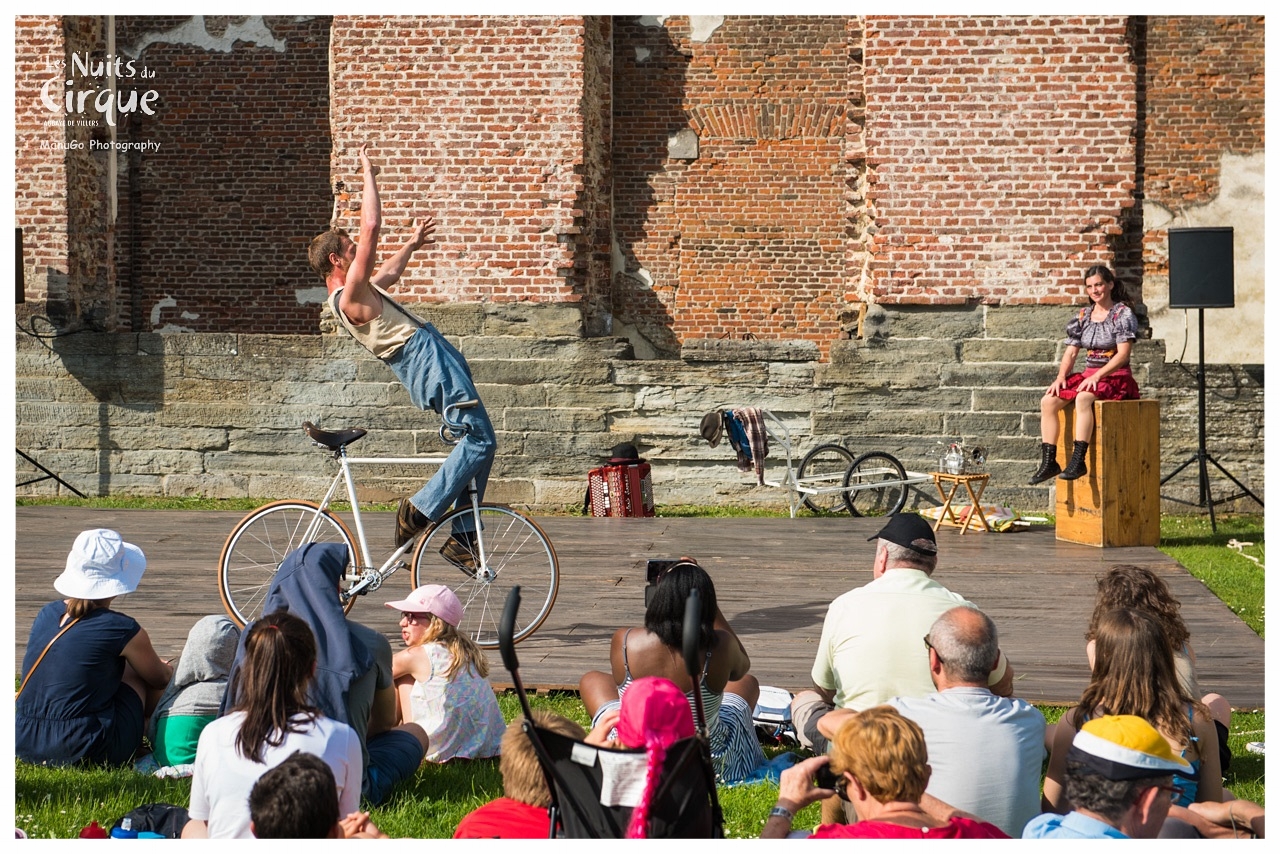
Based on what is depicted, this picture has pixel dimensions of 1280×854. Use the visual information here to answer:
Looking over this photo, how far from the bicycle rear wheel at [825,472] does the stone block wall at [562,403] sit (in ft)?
0.42

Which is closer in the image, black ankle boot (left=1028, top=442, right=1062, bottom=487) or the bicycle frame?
the bicycle frame

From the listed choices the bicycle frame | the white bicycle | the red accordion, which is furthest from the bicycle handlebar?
the red accordion

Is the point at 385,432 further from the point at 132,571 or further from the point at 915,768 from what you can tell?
the point at 915,768

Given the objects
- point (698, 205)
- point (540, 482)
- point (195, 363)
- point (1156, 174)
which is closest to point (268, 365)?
point (195, 363)

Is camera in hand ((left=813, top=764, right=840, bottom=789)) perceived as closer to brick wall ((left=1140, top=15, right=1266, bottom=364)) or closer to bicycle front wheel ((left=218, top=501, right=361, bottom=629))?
bicycle front wheel ((left=218, top=501, right=361, bottom=629))

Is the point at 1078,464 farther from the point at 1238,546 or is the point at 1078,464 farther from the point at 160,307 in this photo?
the point at 160,307

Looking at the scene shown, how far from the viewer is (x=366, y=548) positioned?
20.5 feet

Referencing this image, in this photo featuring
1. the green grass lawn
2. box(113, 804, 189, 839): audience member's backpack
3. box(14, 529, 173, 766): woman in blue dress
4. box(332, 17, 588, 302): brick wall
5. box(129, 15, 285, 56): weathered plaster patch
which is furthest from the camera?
box(129, 15, 285, 56): weathered plaster patch

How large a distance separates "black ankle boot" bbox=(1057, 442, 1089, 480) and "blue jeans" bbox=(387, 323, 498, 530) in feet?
14.6

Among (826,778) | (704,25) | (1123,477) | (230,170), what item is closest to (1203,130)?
(704,25)

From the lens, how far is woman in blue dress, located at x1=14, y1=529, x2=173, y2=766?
13.8 feet

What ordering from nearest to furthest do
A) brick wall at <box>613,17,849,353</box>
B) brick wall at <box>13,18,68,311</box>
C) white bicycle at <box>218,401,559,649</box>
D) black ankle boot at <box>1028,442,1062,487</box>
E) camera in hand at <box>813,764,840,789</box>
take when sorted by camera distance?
1. camera in hand at <box>813,764,840,789</box>
2. white bicycle at <box>218,401,559,649</box>
3. black ankle boot at <box>1028,442,1062,487</box>
4. brick wall at <box>13,18,68,311</box>
5. brick wall at <box>613,17,849,353</box>

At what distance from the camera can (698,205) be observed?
587 inches

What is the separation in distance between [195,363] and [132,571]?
24.6 ft
